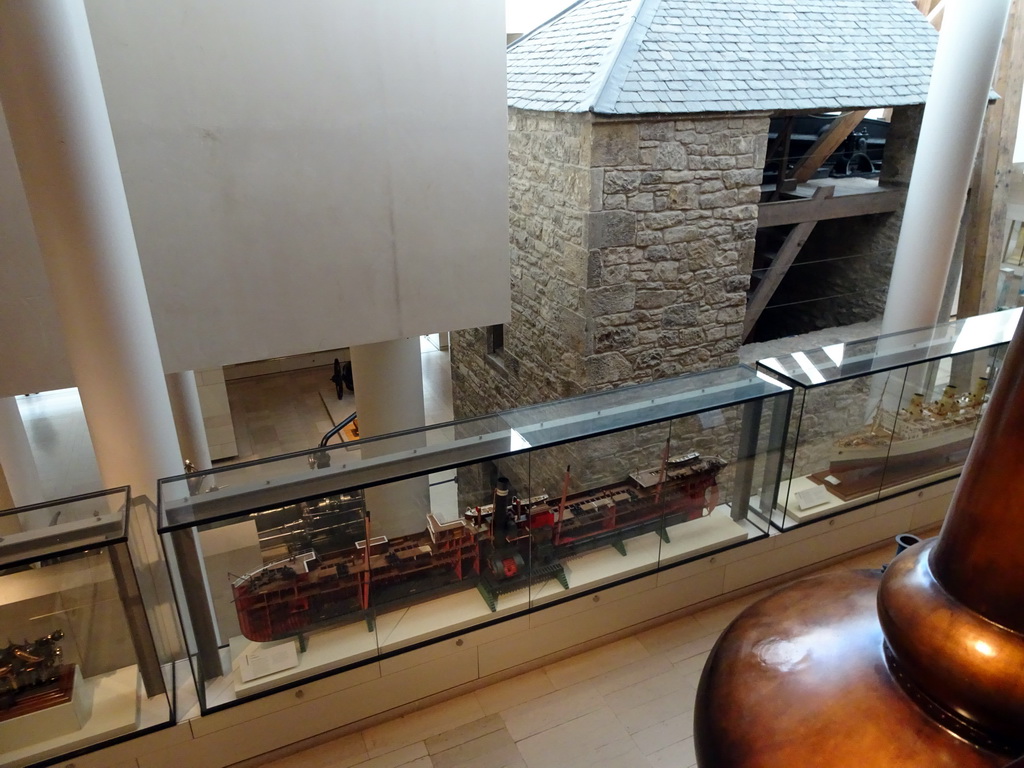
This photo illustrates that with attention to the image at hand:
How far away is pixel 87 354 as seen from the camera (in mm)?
3139

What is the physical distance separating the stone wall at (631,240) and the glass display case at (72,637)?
4.33 m

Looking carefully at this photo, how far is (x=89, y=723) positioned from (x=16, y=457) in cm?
549

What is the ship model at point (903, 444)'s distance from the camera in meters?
4.17

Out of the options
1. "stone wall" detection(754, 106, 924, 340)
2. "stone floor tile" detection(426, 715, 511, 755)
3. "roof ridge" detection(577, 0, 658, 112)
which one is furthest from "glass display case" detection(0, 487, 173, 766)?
"stone wall" detection(754, 106, 924, 340)

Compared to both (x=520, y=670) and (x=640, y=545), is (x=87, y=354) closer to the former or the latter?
A: (x=520, y=670)

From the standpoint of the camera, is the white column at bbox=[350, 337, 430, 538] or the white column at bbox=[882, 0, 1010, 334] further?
the white column at bbox=[350, 337, 430, 538]

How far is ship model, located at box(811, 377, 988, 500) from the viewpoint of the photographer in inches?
164

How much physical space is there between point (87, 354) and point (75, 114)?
100 centimetres

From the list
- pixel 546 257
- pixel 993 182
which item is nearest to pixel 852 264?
pixel 993 182

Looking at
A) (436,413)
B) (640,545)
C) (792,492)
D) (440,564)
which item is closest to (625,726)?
(640,545)

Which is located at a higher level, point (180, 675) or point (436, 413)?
point (180, 675)

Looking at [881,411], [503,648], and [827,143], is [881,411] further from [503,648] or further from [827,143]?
[827,143]

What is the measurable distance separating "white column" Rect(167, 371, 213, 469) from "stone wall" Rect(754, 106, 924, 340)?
6570 mm

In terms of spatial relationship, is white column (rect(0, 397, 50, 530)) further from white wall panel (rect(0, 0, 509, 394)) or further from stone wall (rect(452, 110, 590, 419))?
stone wall (rect(452, 110, 590, 419))
